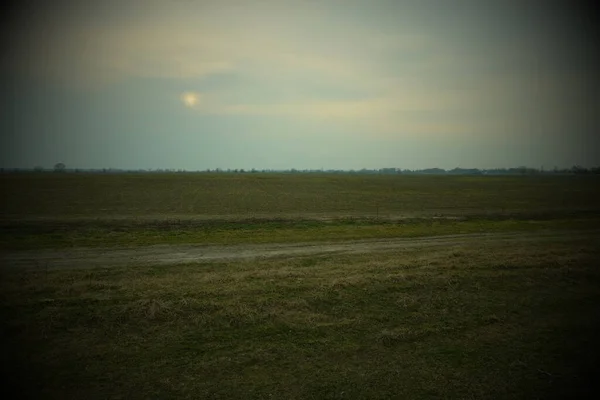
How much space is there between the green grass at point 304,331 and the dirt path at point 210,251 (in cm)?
191

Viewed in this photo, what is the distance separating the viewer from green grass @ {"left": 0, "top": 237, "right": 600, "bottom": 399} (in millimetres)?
7836

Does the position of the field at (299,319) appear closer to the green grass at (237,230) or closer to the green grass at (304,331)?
the green grass at (304,331)

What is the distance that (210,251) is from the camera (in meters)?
20.0

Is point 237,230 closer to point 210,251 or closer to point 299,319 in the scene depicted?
point 210,251

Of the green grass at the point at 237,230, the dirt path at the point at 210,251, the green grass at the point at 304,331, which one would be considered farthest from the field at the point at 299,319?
the green grass at the point at 237,230

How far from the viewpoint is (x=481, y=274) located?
592 inches

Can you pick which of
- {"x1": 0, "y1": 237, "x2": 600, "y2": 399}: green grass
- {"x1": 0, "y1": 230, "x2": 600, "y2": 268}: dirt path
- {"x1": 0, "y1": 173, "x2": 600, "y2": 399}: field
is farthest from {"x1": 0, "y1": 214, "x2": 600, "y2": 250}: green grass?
{"x1": 0, "y1": 237, "x2": 600, "y2": 399}: green grass

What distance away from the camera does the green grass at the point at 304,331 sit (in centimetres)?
784

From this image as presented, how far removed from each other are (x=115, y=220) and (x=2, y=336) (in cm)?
2247

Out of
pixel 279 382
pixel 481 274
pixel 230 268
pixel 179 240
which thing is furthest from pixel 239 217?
pixel 279 382

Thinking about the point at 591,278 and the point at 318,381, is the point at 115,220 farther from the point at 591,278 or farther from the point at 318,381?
the point at 591,278

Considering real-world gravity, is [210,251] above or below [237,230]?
below

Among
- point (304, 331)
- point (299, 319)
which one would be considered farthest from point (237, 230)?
point (304, 331)

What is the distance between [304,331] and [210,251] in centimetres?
1127
